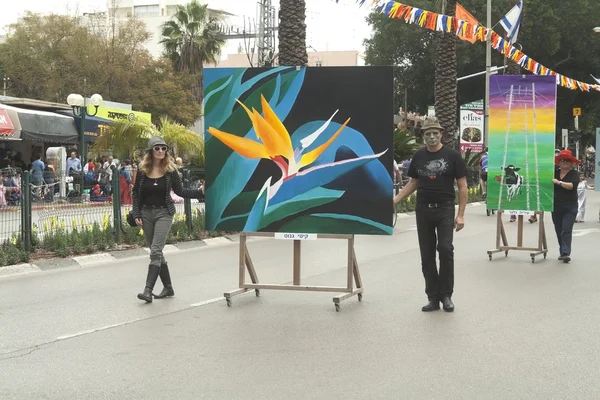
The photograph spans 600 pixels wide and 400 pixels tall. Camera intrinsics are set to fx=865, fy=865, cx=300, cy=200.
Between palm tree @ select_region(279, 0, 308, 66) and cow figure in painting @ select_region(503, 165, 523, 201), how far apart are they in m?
8.59

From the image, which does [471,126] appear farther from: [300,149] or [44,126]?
[300,149]

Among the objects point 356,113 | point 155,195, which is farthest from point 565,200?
point 155,195

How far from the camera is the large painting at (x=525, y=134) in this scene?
13.7 metres

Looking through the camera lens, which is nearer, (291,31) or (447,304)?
(447,304)

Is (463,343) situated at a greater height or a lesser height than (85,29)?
lesser

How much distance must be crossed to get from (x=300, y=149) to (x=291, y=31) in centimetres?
1244

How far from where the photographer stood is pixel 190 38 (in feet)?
185

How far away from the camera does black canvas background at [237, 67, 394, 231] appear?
30.4ft

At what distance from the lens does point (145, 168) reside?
994 cm

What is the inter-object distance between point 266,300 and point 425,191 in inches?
87.7

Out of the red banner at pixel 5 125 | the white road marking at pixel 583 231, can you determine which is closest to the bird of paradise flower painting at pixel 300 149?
the white road marking at pixel 583 231

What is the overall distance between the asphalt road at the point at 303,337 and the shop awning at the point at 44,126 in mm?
15348

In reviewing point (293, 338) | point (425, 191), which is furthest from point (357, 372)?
point (425, 191)

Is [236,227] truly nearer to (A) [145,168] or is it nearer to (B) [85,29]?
(A) [145,168]
